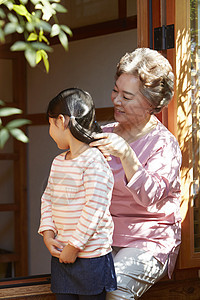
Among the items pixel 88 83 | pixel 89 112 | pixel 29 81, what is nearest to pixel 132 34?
pixel 88 83

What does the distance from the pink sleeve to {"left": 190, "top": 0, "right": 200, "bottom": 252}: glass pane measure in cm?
31

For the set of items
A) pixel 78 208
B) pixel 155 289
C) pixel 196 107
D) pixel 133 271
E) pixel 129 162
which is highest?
pixel 196 107

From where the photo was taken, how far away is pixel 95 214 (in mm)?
1954

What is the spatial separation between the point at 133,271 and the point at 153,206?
306 millimetres

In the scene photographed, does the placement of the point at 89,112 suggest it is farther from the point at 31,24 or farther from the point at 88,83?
the point at 88,83

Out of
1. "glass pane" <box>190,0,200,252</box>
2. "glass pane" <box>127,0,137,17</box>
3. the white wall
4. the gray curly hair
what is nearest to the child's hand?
the gray curly hair

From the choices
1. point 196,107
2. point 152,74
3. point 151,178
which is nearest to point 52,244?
point 151,178

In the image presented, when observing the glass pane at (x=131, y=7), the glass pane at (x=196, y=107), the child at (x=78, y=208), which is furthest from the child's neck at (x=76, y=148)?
the glass pane at (x=131, y=7)

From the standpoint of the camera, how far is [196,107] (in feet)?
9.37

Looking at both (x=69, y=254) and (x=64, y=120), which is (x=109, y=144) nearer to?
(x=64, y=120)

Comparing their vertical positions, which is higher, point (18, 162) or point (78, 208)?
point (78, 208)

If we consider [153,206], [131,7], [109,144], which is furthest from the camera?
[131,7]

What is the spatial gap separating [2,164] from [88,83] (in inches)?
48.9

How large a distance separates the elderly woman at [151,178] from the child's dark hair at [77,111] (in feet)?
0.98
